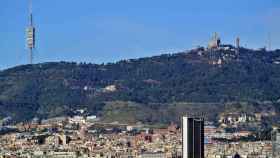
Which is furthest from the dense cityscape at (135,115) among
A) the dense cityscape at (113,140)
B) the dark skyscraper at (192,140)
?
the dark skyscraper at (192,140)

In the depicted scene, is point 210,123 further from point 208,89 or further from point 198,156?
point 198,156

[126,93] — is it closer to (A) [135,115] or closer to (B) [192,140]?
(A) [135,115]

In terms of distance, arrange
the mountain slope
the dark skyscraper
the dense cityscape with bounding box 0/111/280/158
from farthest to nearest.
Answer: the mountain slope
the dense cityscape with bounding box 0/111/280/158
the dark skyscraper

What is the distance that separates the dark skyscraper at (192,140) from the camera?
53031 mm

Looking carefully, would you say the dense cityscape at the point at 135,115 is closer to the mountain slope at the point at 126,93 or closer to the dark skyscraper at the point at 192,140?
the mountain slope at the point at 126,93

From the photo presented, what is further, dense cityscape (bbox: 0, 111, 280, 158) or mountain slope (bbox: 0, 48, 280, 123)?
mountain slope (bbox: 0, 48, 280, 123)

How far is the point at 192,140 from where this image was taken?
53250mm

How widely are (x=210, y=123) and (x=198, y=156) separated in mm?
102445

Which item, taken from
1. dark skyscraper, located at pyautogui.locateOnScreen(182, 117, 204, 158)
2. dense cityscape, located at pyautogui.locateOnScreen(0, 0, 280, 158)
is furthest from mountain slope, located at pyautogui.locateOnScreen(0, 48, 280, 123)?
dark skyscraper, located at pyautogui.locateOnScreen(182, 117, 204, 158)

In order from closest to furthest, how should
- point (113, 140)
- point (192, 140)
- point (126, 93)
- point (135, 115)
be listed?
1. point (192, 140)
2. point (113, 140)
3. point (135, 115)
4. point (126, 93)

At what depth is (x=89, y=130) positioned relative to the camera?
153000 millimetres

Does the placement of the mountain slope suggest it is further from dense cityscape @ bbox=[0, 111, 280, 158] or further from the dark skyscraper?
the dark skyscraper

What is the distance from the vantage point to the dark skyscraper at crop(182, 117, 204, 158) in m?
53.0

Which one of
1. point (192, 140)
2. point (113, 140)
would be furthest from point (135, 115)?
point (192, 140)
